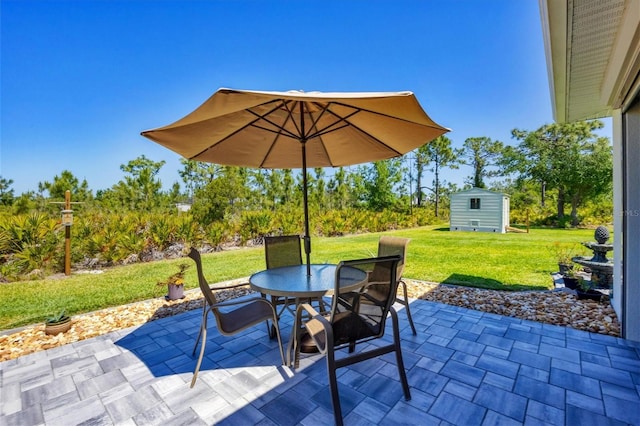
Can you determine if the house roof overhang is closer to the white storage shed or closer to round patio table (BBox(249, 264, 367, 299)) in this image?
round patio table (BBox(249, 264, 367, 299))

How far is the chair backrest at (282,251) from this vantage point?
356cm

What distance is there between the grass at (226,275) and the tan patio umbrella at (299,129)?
3128 mm

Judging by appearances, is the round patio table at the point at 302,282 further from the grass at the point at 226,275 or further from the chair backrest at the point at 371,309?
the grass at the point at 226,275

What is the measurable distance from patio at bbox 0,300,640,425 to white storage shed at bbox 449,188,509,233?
1278 centimetres

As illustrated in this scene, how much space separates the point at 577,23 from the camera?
1.99 meters

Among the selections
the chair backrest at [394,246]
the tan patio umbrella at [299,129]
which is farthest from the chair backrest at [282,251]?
the chair backrest at [394,246]

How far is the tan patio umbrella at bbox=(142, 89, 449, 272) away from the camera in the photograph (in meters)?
1.85

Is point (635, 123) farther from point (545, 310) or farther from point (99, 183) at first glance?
point (99, 183)

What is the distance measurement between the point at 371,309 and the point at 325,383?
2.30 feet

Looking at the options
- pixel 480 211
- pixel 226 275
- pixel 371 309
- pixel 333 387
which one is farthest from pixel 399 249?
pixel 480 211

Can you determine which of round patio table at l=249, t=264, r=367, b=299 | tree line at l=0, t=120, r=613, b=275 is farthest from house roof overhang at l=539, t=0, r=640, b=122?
tree line at l=0, t=120, r=613, b=275

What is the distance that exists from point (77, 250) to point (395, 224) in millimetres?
14272

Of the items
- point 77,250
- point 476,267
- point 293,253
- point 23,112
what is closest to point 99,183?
point 23,112

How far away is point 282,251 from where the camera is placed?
3.65 meters
